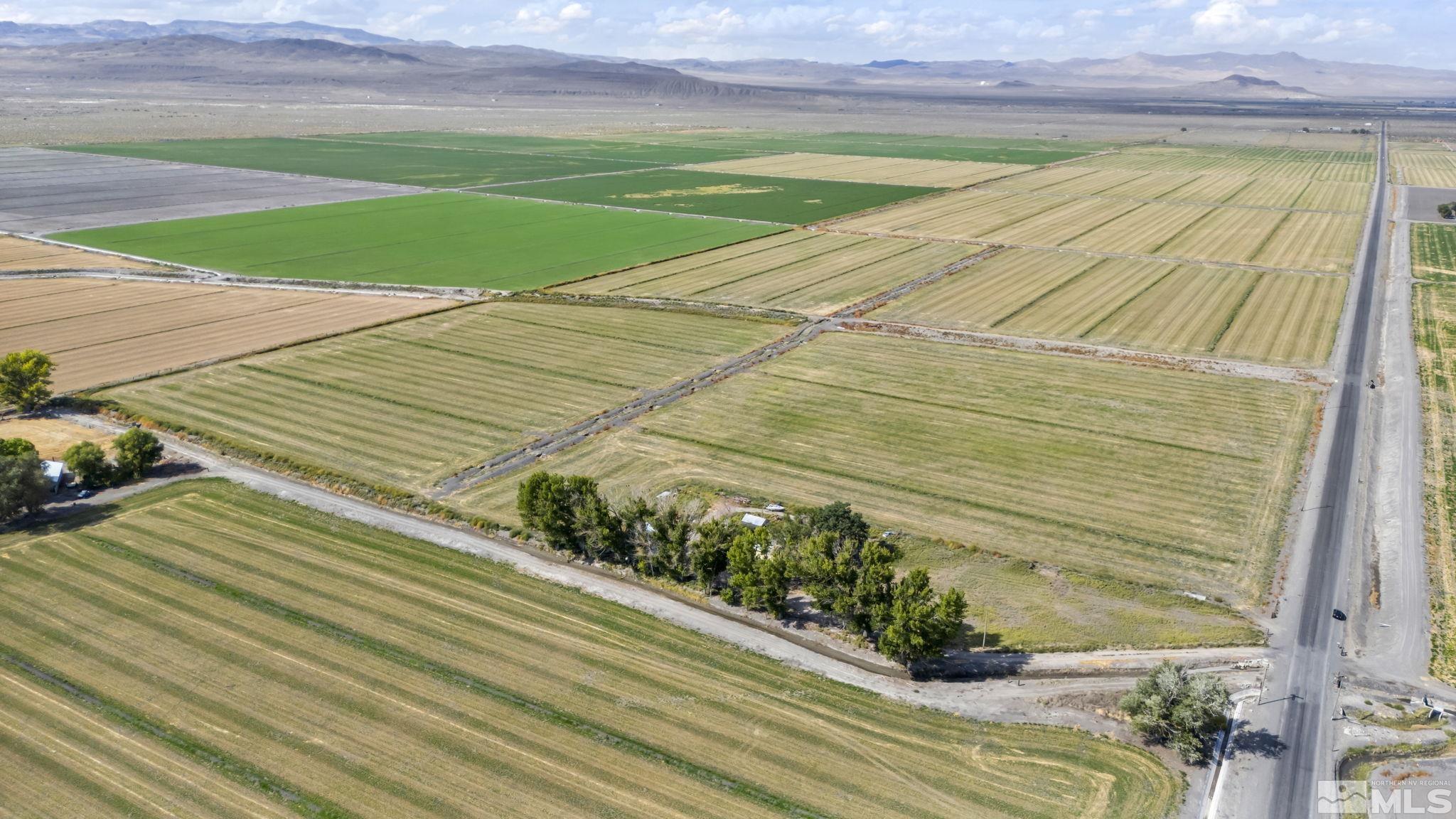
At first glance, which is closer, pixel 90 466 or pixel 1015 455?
pixel 90 466

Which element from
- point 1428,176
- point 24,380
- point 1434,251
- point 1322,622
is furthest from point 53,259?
point 1428,176

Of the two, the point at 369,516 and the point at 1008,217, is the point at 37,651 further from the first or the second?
the point at 1008,217

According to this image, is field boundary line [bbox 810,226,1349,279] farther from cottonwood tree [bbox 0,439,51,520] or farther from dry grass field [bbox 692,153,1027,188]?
cottonwood tree [bbox 0,439,51,520]

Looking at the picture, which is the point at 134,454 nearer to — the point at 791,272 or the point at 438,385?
the point at 438,385

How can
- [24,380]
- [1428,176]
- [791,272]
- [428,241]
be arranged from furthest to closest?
1. [1428,176]
2. [428,241]
3. [791,272]
4. [24,380]

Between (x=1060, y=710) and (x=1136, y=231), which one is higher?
(x=1136, y=231)

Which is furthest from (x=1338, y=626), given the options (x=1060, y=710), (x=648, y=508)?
Answer: (x=648, y=508)
